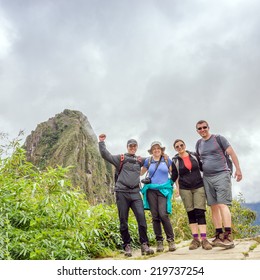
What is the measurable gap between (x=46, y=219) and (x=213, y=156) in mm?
2167

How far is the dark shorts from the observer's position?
450 cm

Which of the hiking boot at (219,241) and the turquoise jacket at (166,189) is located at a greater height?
the turquoise jacket at (166,189)

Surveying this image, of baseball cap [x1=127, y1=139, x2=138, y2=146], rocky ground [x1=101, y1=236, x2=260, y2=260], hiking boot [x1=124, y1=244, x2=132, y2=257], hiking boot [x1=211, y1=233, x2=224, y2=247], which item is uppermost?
baseball cap [x1=127, y1=139, x2=138, y2=146]

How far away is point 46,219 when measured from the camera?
4359 millimetres

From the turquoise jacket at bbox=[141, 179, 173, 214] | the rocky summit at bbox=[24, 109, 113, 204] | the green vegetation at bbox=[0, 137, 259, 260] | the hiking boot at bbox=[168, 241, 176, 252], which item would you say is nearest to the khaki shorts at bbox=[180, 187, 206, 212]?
the turquoise jacket at bbox=[141, 179, 173, 214]

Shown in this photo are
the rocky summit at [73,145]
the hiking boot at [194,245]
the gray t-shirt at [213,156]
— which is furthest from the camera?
the rocky summit at [73,145]

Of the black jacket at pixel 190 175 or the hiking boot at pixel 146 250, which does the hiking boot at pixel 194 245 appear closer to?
the hiking boot at pixel 146 250

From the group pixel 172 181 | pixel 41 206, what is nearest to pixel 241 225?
pixel 172 181

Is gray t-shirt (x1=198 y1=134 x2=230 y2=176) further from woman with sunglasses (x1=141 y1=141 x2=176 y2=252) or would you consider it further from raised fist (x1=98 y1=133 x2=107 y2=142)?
raised fist (x1=98 y1=133 x2=107 y2=142)

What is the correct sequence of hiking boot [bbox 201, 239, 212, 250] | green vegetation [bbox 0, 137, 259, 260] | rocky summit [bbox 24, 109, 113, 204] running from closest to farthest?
green vegetation [bbox 0, 137, 259, 260]
hiking boot [bbox 201, 239, 212, 250]
rocky summit [bbox 24, 109, 113, 204]

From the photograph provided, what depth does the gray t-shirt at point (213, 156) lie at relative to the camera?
4.59 meters

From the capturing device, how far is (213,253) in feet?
A: 13.9

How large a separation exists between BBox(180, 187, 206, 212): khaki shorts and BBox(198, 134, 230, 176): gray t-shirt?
0.85ft

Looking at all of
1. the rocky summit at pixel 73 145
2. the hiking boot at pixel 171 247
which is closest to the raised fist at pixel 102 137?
the hiking boot at pixel 171 247
